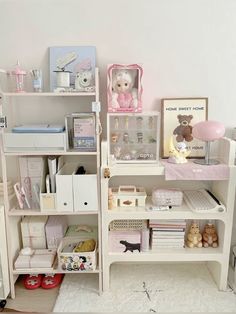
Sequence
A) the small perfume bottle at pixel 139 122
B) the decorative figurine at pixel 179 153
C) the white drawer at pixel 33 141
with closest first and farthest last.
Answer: the white drawer at pixel 33 141, the decorative figurine at pixel 179 153, the small perfume bottle at pixel 139 122

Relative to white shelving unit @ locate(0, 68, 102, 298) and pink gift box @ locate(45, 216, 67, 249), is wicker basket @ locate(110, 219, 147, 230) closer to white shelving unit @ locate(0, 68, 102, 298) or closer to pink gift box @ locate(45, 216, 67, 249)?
white shelving unit @ locate(0, 68, 102, 298)

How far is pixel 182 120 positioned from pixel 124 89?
18.5 inches

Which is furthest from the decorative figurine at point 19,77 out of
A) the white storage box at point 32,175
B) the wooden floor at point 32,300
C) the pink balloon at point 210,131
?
the wooden floor at point 32,300

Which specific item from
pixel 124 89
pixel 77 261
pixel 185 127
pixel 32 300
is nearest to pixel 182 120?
pixel 185 127

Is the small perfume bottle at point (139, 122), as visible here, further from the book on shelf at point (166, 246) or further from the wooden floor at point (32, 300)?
the wooden floor at point (32, 300)

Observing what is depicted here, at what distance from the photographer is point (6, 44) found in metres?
1.98

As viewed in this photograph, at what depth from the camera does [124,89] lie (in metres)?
1.91

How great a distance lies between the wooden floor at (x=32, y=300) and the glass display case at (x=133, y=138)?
3.33 ft

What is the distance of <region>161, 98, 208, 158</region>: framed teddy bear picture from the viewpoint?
2.03m

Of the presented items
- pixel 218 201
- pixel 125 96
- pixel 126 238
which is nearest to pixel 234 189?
pixel 218 201

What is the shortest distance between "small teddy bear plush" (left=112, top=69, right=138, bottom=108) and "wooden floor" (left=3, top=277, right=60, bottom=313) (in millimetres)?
1350

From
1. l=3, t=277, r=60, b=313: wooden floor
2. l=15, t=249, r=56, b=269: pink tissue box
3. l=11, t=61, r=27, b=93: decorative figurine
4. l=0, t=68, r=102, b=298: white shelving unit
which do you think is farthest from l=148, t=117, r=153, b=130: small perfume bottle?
l=3, t=277, r=60, b=313: wooden floor

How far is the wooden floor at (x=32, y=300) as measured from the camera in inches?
73.1

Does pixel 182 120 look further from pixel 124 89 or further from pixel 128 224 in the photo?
pixel 128 224
